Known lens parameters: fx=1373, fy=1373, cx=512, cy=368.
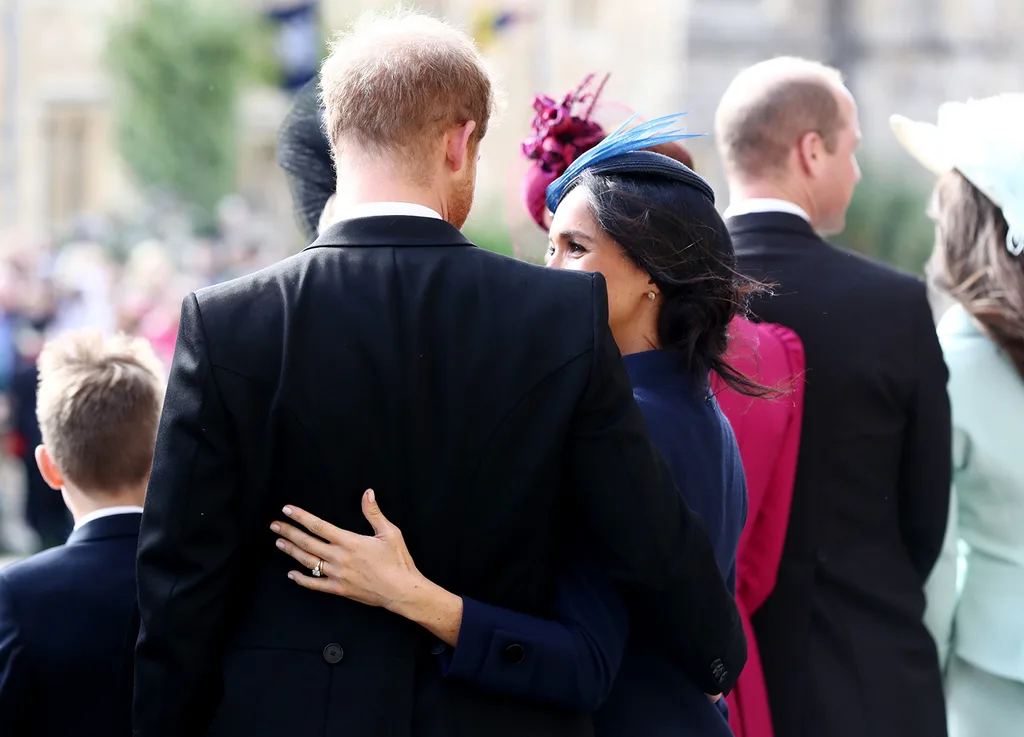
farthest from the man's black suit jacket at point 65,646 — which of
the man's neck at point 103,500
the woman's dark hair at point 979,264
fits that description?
the woman's dark hair at point 979,264

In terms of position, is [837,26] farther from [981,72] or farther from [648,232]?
[648,232]

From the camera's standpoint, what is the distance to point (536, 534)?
2.06 m

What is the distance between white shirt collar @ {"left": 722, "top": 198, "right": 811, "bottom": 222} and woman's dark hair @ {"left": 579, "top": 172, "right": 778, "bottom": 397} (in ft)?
2.92

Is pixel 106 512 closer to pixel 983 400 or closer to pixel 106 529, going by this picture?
pixel 106 529

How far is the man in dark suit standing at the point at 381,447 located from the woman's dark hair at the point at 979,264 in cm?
167

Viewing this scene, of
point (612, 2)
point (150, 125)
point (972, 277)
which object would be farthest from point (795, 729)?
point (612, 2)

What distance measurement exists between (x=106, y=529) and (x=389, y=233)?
918mm

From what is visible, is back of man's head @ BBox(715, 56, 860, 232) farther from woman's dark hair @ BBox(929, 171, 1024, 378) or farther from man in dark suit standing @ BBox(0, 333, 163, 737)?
man in dark suit standing @ BBox(0, 333, 163, 737)

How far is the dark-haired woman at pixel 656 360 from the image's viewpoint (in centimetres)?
218

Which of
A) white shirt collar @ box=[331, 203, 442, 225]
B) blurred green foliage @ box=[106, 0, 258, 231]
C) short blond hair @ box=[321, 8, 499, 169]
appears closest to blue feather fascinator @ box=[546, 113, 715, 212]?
short blond hair @ box=[321, 8, 499, 169]

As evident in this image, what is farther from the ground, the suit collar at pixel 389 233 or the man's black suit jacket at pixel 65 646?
the suit collar at pixel 389 233

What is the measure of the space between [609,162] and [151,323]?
812cm

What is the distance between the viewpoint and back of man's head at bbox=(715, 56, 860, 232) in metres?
3.44

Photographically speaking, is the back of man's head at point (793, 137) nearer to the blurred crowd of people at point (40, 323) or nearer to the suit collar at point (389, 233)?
the suit collar at point (389, 233)
